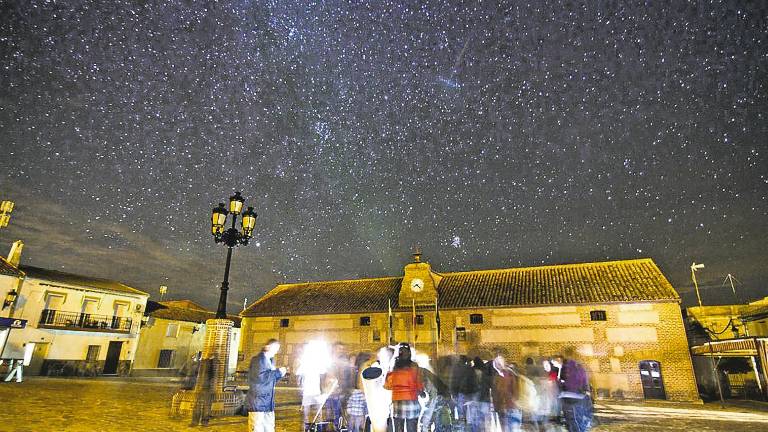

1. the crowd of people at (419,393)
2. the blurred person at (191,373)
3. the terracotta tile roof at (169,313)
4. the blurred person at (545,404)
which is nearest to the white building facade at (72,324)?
the terracotta tile roof at (169,313)

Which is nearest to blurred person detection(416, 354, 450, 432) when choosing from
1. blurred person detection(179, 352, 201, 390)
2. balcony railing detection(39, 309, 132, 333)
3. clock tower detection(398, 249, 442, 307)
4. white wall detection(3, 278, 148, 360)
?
blurred person detection(179, 352, 201, 390)

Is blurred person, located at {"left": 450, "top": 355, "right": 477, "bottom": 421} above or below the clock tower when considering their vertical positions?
below

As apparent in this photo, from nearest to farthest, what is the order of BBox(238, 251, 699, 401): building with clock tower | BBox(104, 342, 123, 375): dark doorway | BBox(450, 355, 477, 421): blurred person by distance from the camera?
1. BBox(450, 355, 477, 421): blurred person
2. BBox(238, 251, 699, 401): building with clock tower
3. BBox(104, 342, 123, 375): dark doorway

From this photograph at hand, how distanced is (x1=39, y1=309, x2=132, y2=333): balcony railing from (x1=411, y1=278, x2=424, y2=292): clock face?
23.4m

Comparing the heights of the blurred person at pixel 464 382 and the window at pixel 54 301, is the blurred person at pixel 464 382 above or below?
below

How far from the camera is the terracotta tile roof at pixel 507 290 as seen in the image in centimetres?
2161

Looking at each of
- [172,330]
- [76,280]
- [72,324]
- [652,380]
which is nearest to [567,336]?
[652,380]

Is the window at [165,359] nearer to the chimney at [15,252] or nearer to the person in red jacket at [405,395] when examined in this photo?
the chimney at [15,252]

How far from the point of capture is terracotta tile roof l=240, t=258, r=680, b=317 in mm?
21609

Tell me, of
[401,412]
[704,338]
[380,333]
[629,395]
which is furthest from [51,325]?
[704,338]

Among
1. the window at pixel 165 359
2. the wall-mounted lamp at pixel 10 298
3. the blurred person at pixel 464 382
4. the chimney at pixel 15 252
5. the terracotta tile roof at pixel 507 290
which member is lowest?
the window at pixel 165 359

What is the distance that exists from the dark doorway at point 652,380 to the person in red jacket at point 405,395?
63.9ft

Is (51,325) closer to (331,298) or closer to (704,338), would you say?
(331,298)

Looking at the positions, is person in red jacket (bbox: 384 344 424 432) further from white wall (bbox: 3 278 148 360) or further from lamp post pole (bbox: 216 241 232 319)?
white wall (bbox: 3 278 148 360)
